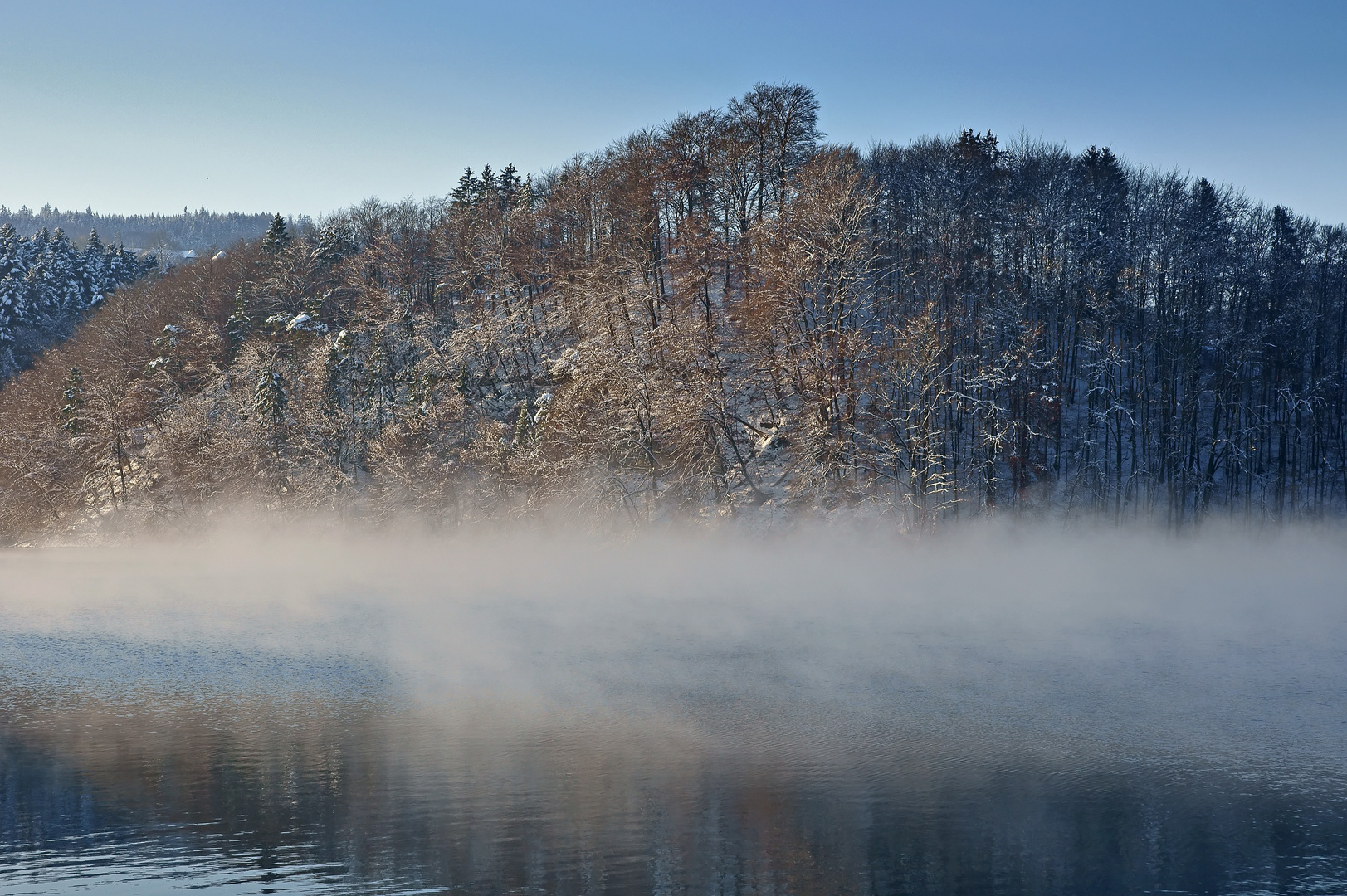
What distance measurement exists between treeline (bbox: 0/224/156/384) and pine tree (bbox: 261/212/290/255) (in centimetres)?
2353

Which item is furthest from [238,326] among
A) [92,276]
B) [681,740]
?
[681,740]

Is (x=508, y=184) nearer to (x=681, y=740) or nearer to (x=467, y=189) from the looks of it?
(x=467, y=189)

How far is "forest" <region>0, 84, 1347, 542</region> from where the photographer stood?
3988cm

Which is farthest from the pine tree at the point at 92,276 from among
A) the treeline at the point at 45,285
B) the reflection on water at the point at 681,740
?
the reflection on water at the point at 681,740

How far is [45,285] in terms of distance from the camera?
90938 millimetres

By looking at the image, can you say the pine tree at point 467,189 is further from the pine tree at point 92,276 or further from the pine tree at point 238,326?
the pine tree at point 92,276

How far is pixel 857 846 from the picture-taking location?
12.2m

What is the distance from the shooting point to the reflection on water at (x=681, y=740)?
1173cm

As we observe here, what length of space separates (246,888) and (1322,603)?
102 feet

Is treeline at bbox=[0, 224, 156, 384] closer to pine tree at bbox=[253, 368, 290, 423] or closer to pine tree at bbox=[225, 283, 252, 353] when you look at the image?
pine tree at bbox=[225, 283, 252, 353]

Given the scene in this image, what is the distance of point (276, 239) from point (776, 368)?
5291cm

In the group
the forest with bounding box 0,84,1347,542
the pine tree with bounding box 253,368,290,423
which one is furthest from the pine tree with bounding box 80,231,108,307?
the pine tree with bounding box 253,368,290,423

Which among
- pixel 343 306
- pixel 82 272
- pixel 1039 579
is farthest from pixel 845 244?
pixel 82 272

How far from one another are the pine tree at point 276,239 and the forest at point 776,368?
12.4m
